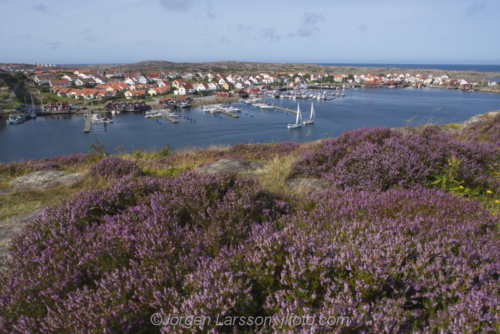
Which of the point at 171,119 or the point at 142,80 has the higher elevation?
the point at 142,80

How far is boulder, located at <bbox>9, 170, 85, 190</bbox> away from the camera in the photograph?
23.4 ft

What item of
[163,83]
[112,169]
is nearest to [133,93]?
[163,83]

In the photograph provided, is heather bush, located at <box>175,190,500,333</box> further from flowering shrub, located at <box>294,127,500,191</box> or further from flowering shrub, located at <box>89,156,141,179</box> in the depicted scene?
flowering shrub, located at <box>89,156,141,179</box>

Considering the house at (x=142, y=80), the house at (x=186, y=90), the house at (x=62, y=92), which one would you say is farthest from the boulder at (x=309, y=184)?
the house at (x=142, y=80)

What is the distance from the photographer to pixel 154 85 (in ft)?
389

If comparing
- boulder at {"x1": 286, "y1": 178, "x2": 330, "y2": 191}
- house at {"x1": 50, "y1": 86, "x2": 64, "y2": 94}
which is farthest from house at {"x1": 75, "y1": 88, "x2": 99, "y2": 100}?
boulder at {"x1": 286, "y1": 178, "x2": 330, "y2": 191}

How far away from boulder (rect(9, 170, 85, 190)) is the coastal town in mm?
79612

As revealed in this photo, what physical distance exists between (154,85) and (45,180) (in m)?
120

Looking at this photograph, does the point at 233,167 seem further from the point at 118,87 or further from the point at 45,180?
the point at 118,87

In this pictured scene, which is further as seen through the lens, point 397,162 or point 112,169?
point 112,169

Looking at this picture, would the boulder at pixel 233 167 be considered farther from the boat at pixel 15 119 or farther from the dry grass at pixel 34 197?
the boat at pixel 15 119

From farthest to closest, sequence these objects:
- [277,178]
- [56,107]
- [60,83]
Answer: [60,83], [56,107], [277,178]

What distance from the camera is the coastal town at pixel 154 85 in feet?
300

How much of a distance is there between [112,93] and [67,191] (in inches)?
4101
